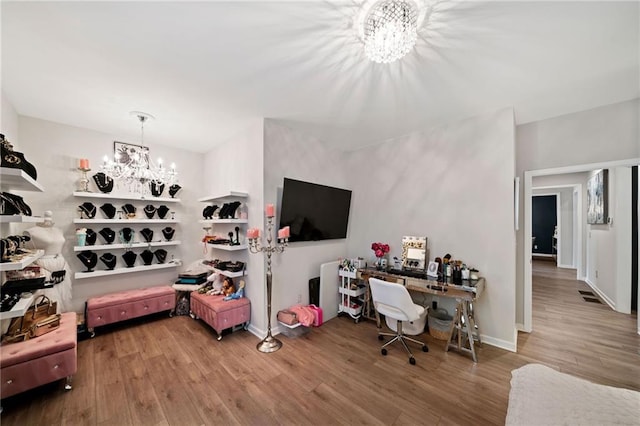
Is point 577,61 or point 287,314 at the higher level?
point 577,61

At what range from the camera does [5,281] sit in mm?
2170

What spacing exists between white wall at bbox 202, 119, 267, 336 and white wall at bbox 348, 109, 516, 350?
6.43 feet

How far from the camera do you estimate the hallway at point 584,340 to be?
2264 mm

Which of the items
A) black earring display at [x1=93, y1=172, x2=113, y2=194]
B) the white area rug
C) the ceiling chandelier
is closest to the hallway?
the white area rug

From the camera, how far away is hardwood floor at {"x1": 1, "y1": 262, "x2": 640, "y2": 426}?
1800 millimetres

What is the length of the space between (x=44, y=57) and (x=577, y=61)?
4491 mm

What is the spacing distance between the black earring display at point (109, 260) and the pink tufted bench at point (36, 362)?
141 cm

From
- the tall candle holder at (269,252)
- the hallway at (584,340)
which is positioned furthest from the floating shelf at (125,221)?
the hallway at (584,340)

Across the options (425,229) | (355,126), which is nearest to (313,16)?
(355,126)

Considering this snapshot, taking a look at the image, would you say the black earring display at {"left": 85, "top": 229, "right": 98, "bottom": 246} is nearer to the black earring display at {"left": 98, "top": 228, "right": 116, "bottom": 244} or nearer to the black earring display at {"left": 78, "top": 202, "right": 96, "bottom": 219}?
the black earring display at {"left": 98, "top": 228, "right": 116, "bottom": 244}

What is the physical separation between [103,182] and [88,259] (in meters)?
1.13

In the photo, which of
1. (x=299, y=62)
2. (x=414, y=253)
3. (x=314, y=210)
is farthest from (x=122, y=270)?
(x=414, y=253)

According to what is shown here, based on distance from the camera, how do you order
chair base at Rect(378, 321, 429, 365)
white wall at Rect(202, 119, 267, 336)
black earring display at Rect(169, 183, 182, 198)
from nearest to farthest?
chair base at Rect(378, 321, 429, 365) < white wall at Rect(202, 119, 267, 336) < black earring display at Rect(169, 183, 182, 198)

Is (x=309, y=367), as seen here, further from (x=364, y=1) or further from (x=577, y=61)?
(x=577, y=61)
